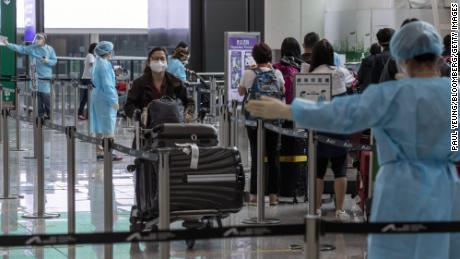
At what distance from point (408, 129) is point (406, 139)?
46 mm

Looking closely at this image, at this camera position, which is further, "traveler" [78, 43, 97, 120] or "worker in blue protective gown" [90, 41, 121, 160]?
"traveler" [78, 43, 97, 120]

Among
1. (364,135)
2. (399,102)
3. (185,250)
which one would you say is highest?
(399,102)

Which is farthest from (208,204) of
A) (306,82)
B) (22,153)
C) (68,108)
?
(68,108)

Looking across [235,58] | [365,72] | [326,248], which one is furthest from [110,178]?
[235,58]

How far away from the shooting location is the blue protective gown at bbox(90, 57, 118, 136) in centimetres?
1416

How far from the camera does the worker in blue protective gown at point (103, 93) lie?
14.1 metres

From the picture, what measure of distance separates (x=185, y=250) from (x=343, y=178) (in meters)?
1.97

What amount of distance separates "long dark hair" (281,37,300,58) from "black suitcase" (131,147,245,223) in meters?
3.03

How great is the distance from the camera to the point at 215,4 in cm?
2292

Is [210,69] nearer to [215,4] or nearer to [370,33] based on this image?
[215,4]

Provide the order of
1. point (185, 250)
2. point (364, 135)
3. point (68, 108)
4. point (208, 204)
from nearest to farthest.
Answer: point (208, 204) → point (185, 250) → point (364, 135) → point (68, 108)

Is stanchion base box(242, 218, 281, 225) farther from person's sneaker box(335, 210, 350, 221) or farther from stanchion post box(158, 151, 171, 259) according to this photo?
stanchion post box(158, 151, 171, 259)

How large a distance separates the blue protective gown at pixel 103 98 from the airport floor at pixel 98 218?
0.56 m

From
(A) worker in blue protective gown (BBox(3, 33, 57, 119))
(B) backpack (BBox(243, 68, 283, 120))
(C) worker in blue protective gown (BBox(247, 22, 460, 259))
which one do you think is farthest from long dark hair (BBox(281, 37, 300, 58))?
(A) worker in blue protective gown (BBox(3, 33, 57, 119))
